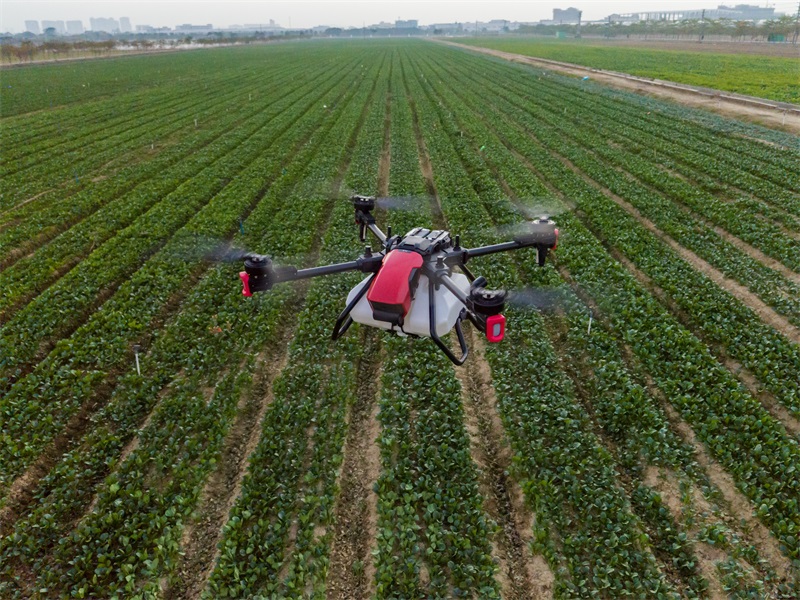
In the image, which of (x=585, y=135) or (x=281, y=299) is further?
(x=585, y=135)

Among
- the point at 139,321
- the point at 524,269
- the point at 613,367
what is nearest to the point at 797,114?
the point at 524,269

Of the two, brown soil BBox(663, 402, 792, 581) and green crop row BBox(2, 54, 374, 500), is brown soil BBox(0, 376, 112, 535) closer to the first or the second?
green crop row BBox(2, 54, 374, 500)

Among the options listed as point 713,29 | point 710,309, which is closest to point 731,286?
point 710,309

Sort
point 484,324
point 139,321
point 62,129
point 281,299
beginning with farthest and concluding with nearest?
point 62,129 → point 281,299 → point 139,321 → point 484,324

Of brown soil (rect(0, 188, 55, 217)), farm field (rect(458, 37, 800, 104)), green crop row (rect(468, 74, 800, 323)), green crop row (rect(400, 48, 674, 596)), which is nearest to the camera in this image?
green crop row (rect(400, 48, 674, 596))

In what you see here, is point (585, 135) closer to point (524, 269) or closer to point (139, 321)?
point (524, 269)

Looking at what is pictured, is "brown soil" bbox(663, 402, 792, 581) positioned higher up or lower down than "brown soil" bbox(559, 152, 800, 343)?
lower down

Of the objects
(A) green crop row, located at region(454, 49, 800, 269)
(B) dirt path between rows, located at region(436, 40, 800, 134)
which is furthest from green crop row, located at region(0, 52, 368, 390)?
(B) dirt path between rows, located at region(436, 40, 800, 134)
